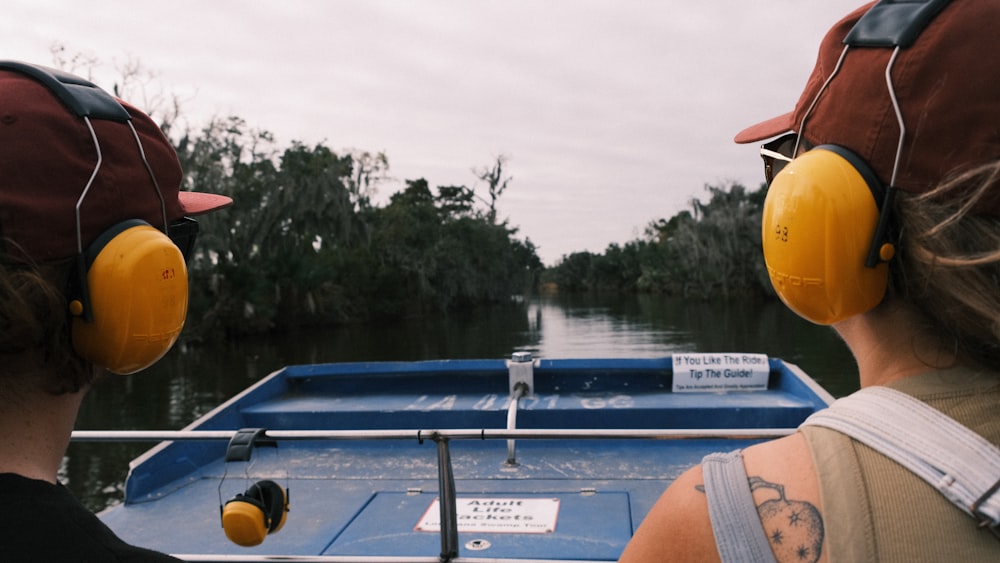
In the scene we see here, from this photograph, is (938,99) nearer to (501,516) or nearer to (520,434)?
(520,434)

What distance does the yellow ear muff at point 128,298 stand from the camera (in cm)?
103

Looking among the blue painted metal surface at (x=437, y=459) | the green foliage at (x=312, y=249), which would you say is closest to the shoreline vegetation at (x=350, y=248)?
the green foliage at (x=312, y=249)

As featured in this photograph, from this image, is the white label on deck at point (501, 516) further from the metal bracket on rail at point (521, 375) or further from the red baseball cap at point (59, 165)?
the red baseball cap at point (59, 165)

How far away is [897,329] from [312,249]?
42.6 metres

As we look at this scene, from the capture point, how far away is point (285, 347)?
3161 cm

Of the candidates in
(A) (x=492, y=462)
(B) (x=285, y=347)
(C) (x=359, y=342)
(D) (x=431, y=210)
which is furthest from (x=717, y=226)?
(A) (x=492, y=462)

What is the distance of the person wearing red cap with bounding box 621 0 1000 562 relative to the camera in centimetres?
74

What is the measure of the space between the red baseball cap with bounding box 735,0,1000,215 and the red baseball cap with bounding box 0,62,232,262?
1005 mm

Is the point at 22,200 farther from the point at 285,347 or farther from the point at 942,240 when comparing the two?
the point at 285,347

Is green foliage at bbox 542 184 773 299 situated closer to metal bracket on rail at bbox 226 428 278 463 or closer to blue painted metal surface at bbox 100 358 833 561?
blue painted metal surface at bbox 100 358 833 561

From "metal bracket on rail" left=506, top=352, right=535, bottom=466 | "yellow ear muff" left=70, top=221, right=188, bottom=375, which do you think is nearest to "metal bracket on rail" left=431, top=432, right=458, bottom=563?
"yellow ear muff" left=70, top=221, right=188, bottom=375

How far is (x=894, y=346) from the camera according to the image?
0.89 metres

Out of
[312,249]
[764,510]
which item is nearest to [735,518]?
[764,510]

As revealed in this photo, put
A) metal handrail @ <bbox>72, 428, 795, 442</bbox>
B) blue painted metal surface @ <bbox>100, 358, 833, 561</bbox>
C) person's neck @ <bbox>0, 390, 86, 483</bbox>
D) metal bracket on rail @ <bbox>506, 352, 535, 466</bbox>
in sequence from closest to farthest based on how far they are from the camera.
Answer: person's neck @ <bbox>0, 390, 86, 483</bbox>
metal handrail @ <bbox>72, 428, 795, 442</bbox>
blue painted metal surface @ <bbox>100, 358, 833, 561</bbox>
metal bracket on rail @ <bbox>506, 352, 535, 466</bbox>
